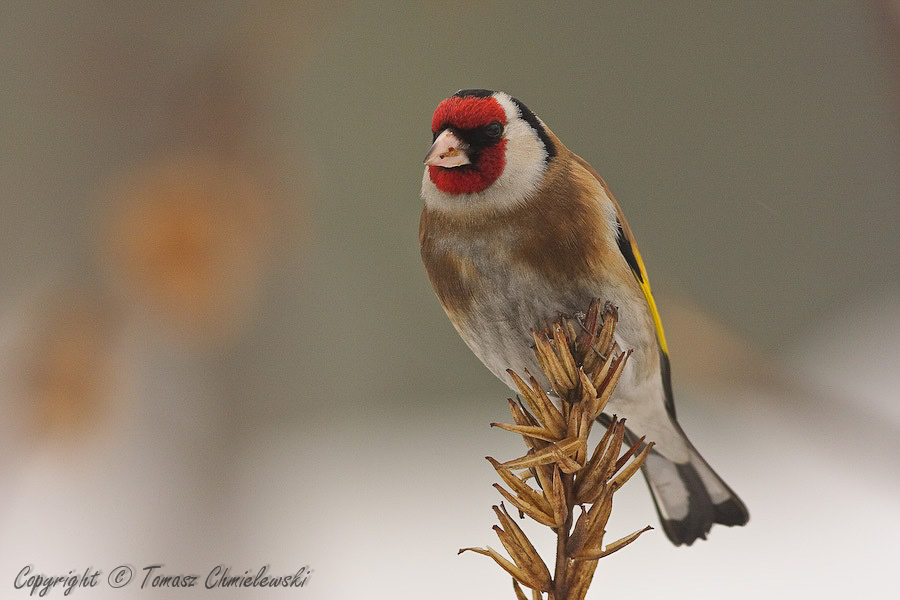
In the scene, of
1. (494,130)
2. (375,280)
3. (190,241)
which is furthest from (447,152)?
(190,241)

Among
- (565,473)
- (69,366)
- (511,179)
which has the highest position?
(511,179)

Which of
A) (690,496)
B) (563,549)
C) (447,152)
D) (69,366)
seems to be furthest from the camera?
(69,366)

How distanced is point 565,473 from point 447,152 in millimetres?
266

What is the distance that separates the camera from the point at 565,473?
0.43 meters

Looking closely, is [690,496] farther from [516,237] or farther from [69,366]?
[69,366]

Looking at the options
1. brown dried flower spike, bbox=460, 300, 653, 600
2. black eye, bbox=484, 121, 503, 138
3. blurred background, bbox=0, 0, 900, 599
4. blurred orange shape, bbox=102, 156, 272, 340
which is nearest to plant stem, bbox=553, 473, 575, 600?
brown dried flower spike, bbox=460, 300, 653, 600

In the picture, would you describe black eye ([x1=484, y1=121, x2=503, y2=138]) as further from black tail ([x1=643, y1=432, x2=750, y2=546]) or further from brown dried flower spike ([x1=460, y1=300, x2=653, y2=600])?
black tail ([x1=643, y1=432, x2=750, y2=546])

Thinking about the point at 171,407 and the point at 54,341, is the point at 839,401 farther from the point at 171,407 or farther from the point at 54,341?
the point at 54,341

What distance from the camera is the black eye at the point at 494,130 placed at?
57cm

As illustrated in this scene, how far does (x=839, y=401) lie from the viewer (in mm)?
896

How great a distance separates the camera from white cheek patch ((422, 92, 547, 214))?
58 centimetres

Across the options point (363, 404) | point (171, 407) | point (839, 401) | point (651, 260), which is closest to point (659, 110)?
point (651, 260)

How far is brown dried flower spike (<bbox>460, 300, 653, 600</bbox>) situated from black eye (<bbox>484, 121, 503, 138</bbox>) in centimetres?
19

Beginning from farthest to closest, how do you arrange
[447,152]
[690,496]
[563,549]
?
[690,496] < [447,152] < [563,549]
